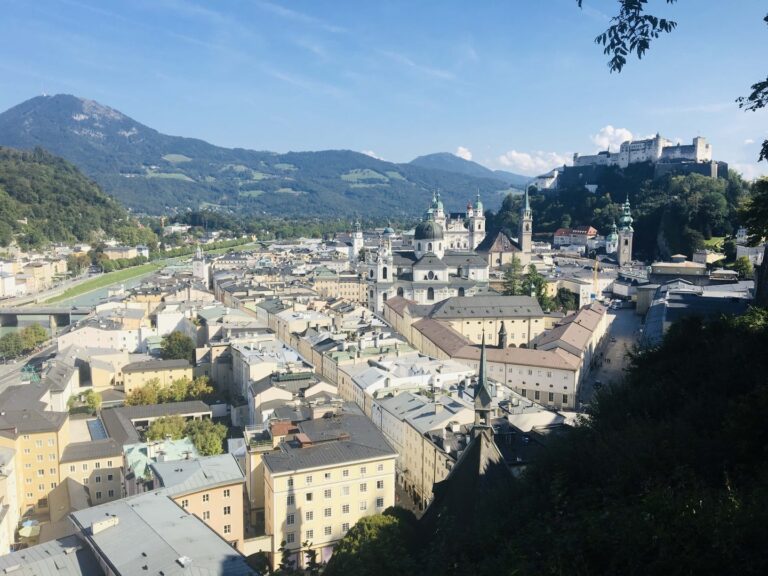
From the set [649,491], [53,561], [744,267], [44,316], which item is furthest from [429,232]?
[649,491]

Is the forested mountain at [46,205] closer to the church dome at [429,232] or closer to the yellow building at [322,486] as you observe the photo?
the church dome at [429,232]

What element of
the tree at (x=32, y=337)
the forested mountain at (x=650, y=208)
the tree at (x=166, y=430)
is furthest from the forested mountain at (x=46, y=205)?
the tree at (x=166, y=430)

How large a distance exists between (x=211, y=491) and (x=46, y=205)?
4062 inches

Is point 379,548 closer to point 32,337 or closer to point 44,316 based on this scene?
point 32,337

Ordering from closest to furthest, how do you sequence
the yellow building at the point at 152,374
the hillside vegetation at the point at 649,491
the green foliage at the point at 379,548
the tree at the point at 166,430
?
the hillside vegetation at the point at 649,491
the green foliage at the point at 379,548
the tree at the point at 166,430
the yellow building at the point at 152,374

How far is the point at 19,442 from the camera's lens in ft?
71.2

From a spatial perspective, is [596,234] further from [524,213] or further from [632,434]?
[632,434]

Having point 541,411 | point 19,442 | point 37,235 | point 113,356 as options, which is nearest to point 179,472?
point 19,442

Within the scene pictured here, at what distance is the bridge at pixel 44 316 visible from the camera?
190ft

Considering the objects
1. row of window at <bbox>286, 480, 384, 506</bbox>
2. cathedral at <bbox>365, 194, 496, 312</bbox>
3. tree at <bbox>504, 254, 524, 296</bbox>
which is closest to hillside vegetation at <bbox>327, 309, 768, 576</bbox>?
row of window at <bbox>286, 480, 384, 506</bbox>

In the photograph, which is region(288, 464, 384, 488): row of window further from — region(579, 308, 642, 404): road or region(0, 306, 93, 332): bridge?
region(0, 306, 93, 332): bridge

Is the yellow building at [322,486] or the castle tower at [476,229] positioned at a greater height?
the castle tower at [476,229]

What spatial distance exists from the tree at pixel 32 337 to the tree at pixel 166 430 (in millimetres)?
25599

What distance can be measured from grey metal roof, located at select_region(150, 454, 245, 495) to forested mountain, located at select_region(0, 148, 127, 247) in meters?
85.6
